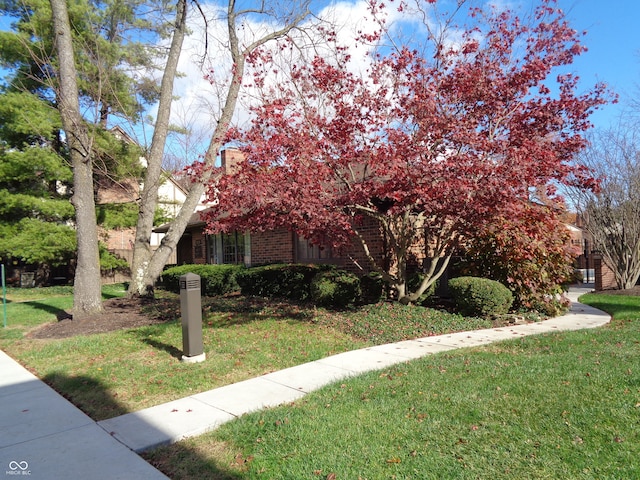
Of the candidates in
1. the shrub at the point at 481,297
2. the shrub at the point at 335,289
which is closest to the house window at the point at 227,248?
the shrub at the point at 335,289

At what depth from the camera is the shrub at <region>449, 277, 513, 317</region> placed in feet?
30.5

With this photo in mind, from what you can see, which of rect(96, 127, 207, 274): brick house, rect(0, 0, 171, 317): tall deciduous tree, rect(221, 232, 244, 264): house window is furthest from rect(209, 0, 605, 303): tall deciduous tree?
rect(96, 127, 207, 274): brick house

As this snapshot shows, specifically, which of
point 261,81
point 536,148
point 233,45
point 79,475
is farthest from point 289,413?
point 233,45

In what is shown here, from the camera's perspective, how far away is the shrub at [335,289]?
32.5 feet

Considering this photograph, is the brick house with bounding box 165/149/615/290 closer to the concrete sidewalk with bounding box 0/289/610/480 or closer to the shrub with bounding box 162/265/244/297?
the shrub with bounding box 162/265/244/297

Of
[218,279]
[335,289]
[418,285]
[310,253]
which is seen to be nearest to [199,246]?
[218,279]

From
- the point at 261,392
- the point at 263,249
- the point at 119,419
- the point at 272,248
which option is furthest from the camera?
the point at 263,249

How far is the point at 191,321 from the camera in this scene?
6348 mm

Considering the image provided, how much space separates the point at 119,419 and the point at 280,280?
844 centimetres

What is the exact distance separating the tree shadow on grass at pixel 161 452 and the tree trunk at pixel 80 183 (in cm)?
503

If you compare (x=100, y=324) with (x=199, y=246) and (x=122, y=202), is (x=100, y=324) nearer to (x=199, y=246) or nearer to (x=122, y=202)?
(x=199, y=246)

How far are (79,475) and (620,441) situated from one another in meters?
4.03

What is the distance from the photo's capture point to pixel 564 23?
27.4 ft

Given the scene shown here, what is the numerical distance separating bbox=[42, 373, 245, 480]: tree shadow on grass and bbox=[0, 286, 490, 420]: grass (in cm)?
2
